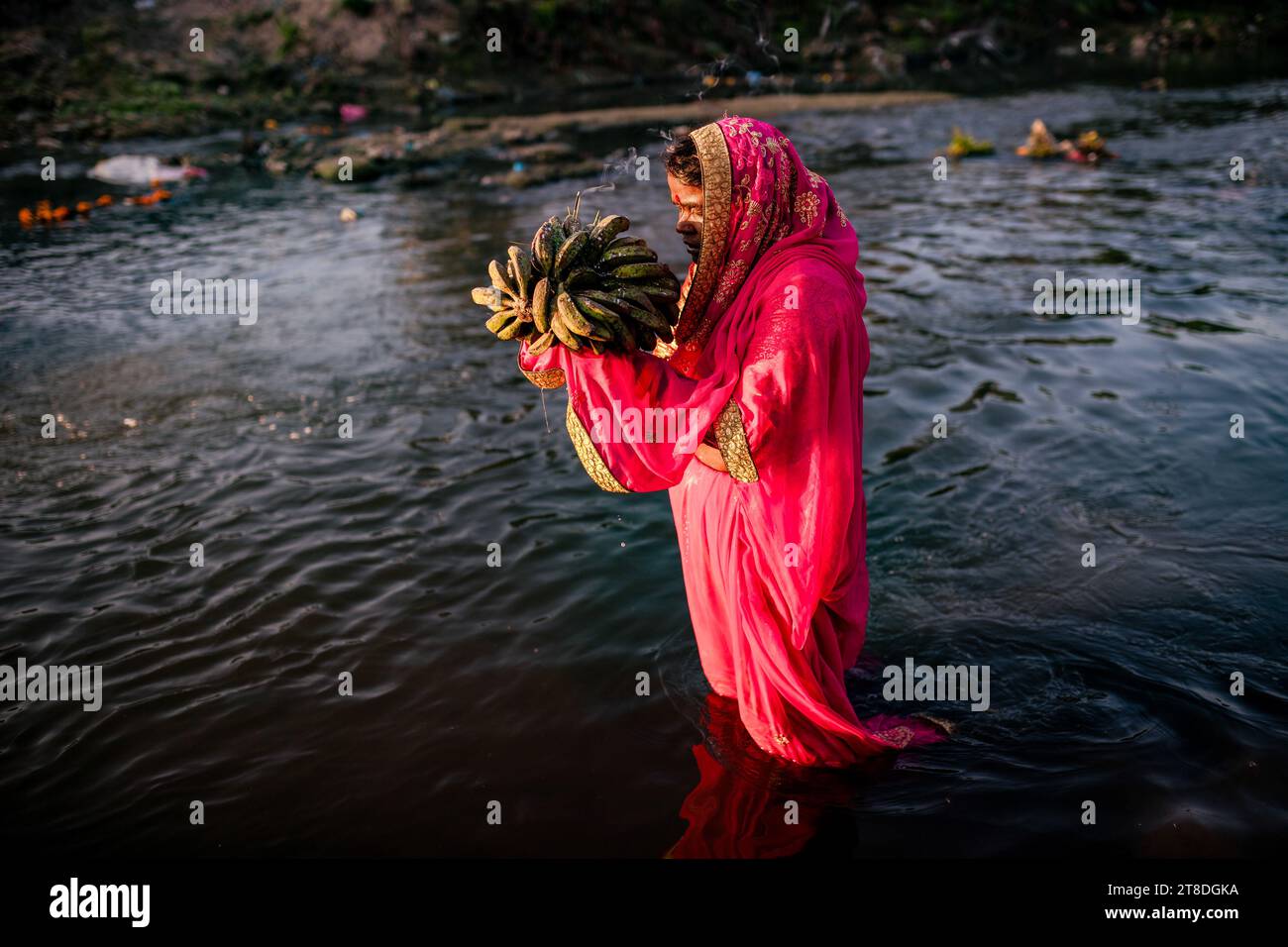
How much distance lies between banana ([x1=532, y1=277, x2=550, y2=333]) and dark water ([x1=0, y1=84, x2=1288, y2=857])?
6.27 feet

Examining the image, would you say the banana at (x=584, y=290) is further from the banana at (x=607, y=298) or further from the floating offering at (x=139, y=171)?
the floating offering at (x=139, y=171)

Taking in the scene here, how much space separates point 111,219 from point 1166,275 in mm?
13960

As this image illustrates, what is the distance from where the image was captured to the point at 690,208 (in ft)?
10.2

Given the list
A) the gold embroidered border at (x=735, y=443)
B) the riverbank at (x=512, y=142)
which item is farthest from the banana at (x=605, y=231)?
the riverbank at (x=512, y=142)

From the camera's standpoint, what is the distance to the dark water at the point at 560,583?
3.65m

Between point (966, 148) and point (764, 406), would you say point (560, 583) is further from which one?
point (966, 148)

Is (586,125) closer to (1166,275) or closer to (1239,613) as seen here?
(1166,275)

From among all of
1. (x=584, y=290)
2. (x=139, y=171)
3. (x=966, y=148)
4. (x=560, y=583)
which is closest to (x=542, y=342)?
(x=584, y=290)

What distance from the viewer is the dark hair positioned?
3.06 m

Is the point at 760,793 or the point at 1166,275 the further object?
the point at 1166,275

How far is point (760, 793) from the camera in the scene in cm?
364

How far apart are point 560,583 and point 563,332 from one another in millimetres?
2594
